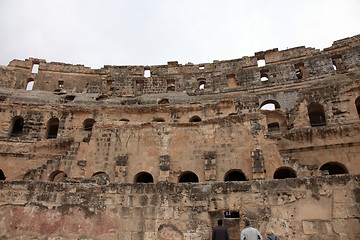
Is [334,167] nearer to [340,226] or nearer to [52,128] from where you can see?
[340,226]

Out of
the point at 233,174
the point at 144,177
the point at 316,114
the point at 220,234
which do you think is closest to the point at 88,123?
the point at 144,177

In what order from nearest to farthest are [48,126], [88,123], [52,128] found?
[48,126]
[88,123]
[52,128]

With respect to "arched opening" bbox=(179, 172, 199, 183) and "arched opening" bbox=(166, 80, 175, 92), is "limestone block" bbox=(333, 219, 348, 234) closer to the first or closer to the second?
"arched opening" bbox=(179, 172, 199, 183)

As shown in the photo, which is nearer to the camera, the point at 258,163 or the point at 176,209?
the point at 176,209

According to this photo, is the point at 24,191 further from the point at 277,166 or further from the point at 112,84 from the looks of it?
the point at 112,84

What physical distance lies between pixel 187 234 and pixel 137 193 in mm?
1629

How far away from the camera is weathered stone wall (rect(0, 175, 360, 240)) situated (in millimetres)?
5769

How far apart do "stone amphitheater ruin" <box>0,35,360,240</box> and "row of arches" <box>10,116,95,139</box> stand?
0.52ft

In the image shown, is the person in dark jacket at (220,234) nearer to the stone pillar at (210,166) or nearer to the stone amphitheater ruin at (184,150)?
the stone amphitheater ruin at (184,150)

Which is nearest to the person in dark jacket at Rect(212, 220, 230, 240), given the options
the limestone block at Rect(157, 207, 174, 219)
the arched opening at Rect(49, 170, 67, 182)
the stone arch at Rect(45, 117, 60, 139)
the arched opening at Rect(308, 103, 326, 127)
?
the limestone block at Rect(157, 207, 174, 219)

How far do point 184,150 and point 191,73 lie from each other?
1651 centimetres

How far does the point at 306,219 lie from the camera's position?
5.84m

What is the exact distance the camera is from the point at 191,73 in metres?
29.9

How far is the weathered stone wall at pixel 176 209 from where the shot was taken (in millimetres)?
5769
